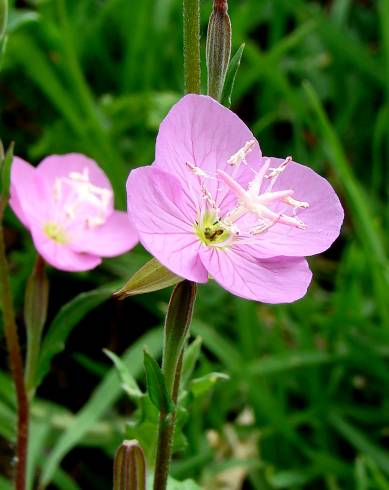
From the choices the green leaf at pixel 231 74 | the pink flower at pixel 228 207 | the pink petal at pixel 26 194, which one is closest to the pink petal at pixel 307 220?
the pink flower at pixel 228 207

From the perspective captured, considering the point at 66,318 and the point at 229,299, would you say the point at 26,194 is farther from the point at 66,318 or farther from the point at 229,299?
the point at 229,299

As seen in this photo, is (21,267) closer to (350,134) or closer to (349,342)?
(349,342)

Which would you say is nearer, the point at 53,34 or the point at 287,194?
the point at 287,194

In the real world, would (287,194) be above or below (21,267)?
above

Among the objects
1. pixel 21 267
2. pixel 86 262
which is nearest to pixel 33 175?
pixel 86 262

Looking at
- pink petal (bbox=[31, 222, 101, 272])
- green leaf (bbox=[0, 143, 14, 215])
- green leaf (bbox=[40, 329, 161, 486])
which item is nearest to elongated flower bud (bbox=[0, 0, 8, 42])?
green leaf (bbox=[0, 143, 14, 215])

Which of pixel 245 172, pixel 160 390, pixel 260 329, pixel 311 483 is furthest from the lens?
pixel 260 329
